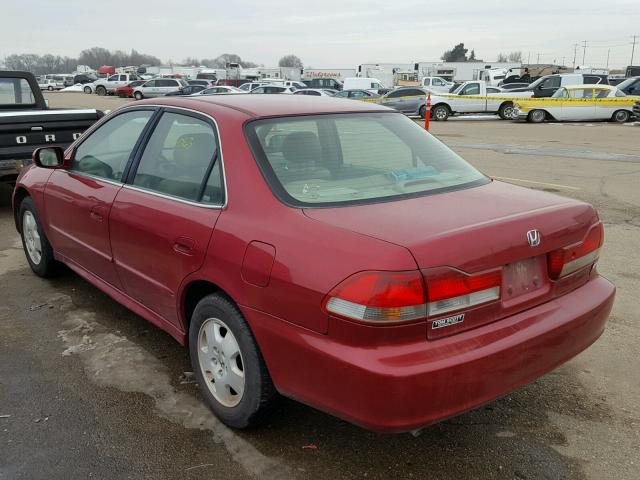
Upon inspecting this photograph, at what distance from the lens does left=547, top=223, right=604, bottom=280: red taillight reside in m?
2.68

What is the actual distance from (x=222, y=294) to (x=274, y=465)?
32.8 inches

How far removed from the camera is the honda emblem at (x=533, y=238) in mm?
2528

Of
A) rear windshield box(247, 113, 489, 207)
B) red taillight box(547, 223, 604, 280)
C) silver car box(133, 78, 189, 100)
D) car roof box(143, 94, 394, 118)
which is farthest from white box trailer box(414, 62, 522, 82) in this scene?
red taillight box(547, 223, 604, 280)

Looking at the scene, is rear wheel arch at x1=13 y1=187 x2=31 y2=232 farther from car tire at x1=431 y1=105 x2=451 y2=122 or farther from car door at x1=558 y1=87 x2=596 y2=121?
car tire at x1=431 y1=105 x2=451 y2=122

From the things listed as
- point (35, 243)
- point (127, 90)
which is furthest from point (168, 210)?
point (127, 90)

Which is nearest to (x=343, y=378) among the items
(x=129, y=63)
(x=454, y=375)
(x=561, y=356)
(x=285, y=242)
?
(x=454, y=375)

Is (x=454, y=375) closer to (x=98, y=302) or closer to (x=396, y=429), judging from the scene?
(x=396, y=429)

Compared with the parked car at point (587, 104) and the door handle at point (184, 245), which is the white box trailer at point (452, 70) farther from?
the door handle at point (184, 245)

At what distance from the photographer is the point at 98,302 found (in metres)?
4.69

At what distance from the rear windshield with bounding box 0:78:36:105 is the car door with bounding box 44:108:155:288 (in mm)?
5499

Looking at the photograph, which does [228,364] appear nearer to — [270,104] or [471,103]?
[270,104]

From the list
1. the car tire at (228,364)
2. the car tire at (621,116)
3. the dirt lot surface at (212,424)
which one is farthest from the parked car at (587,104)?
the car tire at (228,364)

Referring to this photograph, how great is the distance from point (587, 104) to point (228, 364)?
81.1 ft

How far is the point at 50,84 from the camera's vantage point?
227 feet
